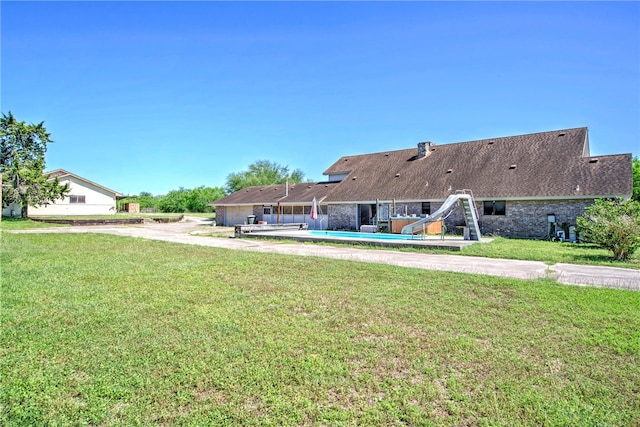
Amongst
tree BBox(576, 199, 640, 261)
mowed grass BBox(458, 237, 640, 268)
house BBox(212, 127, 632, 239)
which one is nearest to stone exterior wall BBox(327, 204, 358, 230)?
house BBox(212, 127, 632, 239)

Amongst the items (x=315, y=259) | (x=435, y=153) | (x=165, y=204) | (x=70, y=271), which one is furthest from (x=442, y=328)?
(x=165, y=204)

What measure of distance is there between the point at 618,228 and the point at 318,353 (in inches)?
434

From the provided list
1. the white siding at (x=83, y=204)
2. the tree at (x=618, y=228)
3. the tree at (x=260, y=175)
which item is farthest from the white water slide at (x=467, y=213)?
the tree at (x=260, y=175)

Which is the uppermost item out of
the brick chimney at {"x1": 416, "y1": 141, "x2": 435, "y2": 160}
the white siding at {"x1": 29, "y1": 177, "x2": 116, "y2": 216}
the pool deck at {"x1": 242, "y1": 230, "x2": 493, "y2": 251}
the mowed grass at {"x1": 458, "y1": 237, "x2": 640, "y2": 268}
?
the brick chimney at {"x1": 416, "y1": 141, "x2": 435, "y2": 160}

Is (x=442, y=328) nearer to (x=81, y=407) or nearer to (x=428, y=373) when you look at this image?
(x=428, y=373)

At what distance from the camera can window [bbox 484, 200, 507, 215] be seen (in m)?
19.2

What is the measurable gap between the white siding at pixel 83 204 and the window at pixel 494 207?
128ft

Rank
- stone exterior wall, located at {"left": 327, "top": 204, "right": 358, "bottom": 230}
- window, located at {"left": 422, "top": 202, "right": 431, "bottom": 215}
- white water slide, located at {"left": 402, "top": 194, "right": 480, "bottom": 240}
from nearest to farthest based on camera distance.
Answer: white water slide, located at {"left": 402, "top": 194, "right": 480, "bottom": 240} → window, located at {"left": 422, "top": 202, "right": 431, "bottom": 215} → stone exterior wall, located at {"left": 327, "top": 204, "right": 358, "bottom": 230}

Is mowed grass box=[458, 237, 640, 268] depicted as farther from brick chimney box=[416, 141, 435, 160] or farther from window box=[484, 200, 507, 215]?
brick chimney box=[416, 141, 435, 160]

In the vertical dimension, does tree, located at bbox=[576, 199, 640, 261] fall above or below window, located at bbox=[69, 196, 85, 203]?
below

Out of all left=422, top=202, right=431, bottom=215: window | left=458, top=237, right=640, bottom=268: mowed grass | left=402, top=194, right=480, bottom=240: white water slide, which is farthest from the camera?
left=422, top=202, right=431, bottom=215: window

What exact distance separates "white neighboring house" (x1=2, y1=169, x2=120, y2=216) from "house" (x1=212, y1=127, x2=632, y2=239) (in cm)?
2112

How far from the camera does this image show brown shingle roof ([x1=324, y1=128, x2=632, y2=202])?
17.6m

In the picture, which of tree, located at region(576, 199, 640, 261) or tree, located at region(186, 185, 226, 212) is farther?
tree, located at region(186, 185, 226, 212)
